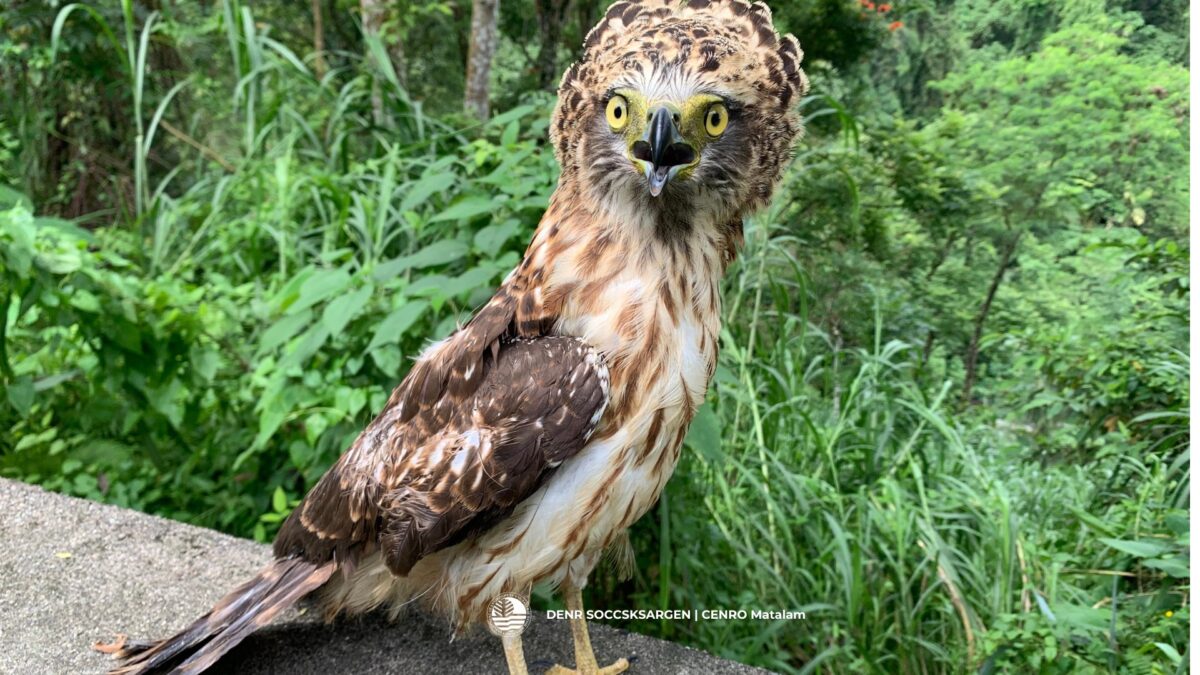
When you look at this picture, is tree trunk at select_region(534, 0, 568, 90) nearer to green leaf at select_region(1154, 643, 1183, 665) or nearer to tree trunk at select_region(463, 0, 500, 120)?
tree trunk at select_region(463, 0, 500, 120)

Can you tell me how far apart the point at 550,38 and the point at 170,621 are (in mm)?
3288

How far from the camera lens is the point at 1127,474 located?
2.72 m

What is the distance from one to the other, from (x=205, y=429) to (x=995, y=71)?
3215mm

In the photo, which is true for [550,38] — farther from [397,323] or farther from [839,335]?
[397,323]

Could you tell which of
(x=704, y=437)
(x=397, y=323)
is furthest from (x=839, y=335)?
(x=397, y=323)

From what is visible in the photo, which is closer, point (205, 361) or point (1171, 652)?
point (1171, 652)

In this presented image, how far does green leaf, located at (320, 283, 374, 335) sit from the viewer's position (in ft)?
8.04

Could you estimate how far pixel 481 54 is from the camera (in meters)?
4.18

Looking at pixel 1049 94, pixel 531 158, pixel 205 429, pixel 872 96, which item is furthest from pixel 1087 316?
pixel 205 429

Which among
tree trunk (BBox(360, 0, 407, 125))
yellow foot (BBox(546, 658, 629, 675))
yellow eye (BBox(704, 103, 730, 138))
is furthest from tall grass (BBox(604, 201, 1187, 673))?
tree trunk (BBox(360, 0, 407, 125))

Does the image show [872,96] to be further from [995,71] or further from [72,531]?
[72,531]

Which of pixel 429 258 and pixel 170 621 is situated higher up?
pixel 429 258

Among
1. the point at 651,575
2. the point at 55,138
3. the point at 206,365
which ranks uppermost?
the point at 55,138

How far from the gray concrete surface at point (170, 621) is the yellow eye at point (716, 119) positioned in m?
1.36
